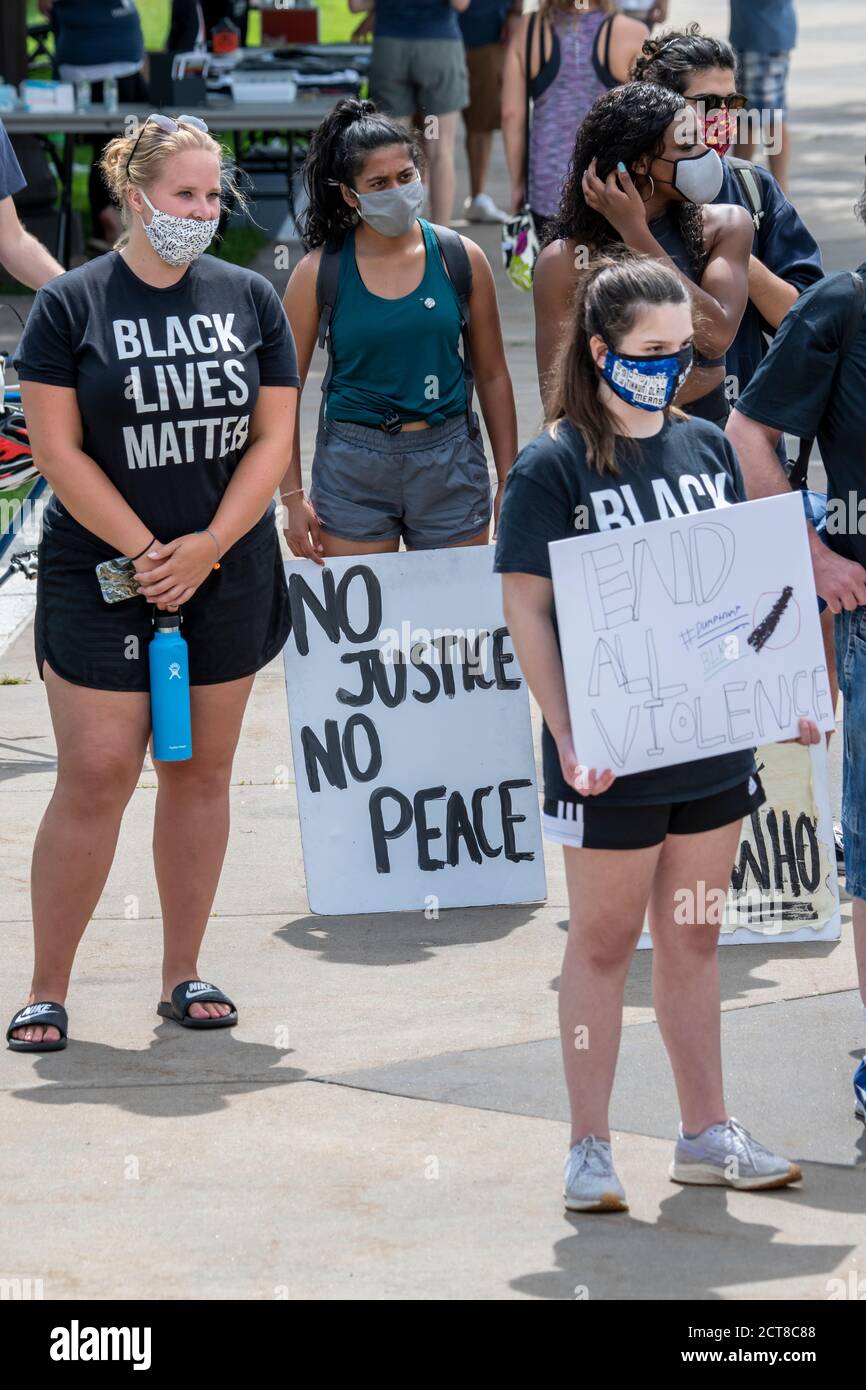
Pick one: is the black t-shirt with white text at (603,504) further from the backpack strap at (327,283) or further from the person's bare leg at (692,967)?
the backpack strap at (327,283)

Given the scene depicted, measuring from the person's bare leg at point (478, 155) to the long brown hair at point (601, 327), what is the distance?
11616 millimetres

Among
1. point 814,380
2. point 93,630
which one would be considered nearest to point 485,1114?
point 93,630

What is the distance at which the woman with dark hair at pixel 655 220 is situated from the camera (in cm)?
472

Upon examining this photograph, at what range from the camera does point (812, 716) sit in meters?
3.75

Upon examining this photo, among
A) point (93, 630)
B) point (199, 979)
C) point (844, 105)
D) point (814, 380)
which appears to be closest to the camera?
point (814, 380)

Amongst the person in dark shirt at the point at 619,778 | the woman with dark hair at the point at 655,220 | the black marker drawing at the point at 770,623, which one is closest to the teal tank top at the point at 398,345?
the woman with dark hair at the point at 655,220

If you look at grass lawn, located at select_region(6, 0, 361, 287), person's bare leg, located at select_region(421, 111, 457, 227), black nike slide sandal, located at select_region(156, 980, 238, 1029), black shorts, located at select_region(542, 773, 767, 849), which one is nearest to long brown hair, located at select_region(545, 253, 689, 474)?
black shorts, located at select_region(542, 773, 767, 849)

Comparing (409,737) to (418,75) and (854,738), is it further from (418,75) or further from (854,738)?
(418,75)

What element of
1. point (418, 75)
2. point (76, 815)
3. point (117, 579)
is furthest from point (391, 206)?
point (418, 75)

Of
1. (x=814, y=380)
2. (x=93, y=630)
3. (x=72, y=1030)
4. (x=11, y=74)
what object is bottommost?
(x=72, y=1030)

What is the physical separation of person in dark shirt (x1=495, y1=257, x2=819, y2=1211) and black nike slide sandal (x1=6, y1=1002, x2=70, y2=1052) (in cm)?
130

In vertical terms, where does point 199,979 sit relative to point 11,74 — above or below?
below
